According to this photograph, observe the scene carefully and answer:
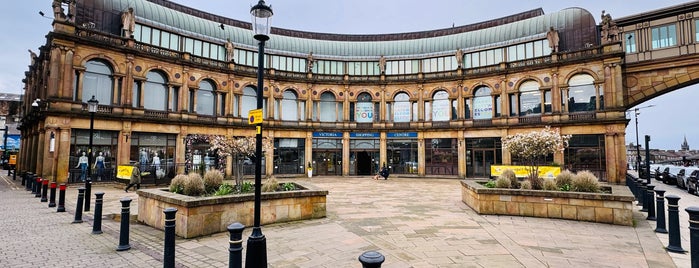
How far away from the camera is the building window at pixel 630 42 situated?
2764cm

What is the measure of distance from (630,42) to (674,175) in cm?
1104

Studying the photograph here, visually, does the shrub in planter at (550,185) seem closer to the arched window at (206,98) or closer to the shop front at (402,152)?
the shop front at (402,152)

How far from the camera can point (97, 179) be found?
903 inches

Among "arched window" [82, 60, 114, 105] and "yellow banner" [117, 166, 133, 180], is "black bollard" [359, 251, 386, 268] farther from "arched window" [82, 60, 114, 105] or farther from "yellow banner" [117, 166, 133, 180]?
"arched window" [82, 60, 114, 105]

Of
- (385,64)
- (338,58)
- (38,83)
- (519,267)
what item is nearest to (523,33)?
(385,64)

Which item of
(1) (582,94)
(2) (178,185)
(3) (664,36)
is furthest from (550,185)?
(3) (664,36)

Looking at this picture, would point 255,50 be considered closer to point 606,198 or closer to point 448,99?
point 448,99

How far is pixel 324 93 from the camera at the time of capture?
35438 mm

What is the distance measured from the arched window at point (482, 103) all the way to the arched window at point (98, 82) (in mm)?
29857

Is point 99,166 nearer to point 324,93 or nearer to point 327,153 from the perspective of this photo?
point 327,153

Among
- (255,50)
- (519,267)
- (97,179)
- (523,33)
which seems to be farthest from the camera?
(255,50)

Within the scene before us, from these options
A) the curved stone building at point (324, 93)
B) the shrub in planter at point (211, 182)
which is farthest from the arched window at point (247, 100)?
the shrub in planter at point (211, 182)

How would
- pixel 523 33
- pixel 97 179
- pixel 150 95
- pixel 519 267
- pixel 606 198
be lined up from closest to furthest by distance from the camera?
pixel 519 267 → pixel 606 198 → pixel 97 179 → pixel 150 95 → pixel 523 33

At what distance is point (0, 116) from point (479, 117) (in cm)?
7759
